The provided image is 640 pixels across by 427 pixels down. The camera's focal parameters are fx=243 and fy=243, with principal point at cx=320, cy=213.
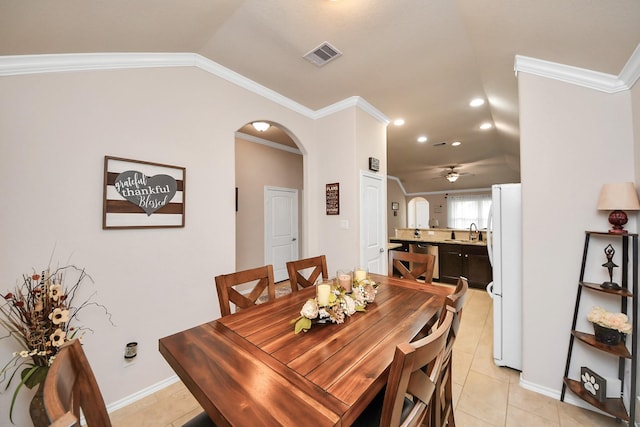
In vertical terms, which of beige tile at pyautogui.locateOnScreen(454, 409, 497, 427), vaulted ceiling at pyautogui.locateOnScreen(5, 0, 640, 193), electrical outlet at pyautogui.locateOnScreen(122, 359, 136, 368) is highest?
vaulted ceiling at pyautogui.locateOnScreen(5, 0, 640, 193)

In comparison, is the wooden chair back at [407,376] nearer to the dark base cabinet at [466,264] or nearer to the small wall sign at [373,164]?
the small wall sign at [373,164]

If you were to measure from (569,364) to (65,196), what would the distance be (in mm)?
3758

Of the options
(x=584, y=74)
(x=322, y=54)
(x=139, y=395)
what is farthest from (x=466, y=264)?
(x=139, y=395)

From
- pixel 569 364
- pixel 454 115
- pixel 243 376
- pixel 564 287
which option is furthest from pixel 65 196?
pixel 454 115

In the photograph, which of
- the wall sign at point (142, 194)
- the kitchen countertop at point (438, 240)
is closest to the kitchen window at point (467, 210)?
the kitchen countertop at point (438, 240)

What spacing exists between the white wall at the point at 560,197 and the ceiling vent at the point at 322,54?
1586 mm

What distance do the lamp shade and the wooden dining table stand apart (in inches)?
50.9

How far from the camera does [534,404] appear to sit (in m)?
1.81

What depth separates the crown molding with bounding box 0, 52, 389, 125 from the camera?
149 centimetres

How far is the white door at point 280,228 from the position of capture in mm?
4816

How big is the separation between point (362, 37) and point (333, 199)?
1.79 m

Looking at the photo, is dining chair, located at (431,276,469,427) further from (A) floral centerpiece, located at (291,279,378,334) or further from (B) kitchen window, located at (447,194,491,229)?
(B) kitchen window, located at (447,194,491,229)

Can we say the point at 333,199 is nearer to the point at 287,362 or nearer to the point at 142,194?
the point at 142,194

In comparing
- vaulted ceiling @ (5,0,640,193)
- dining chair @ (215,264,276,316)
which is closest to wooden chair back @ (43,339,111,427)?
dining chair @ (215,264,276,316)
